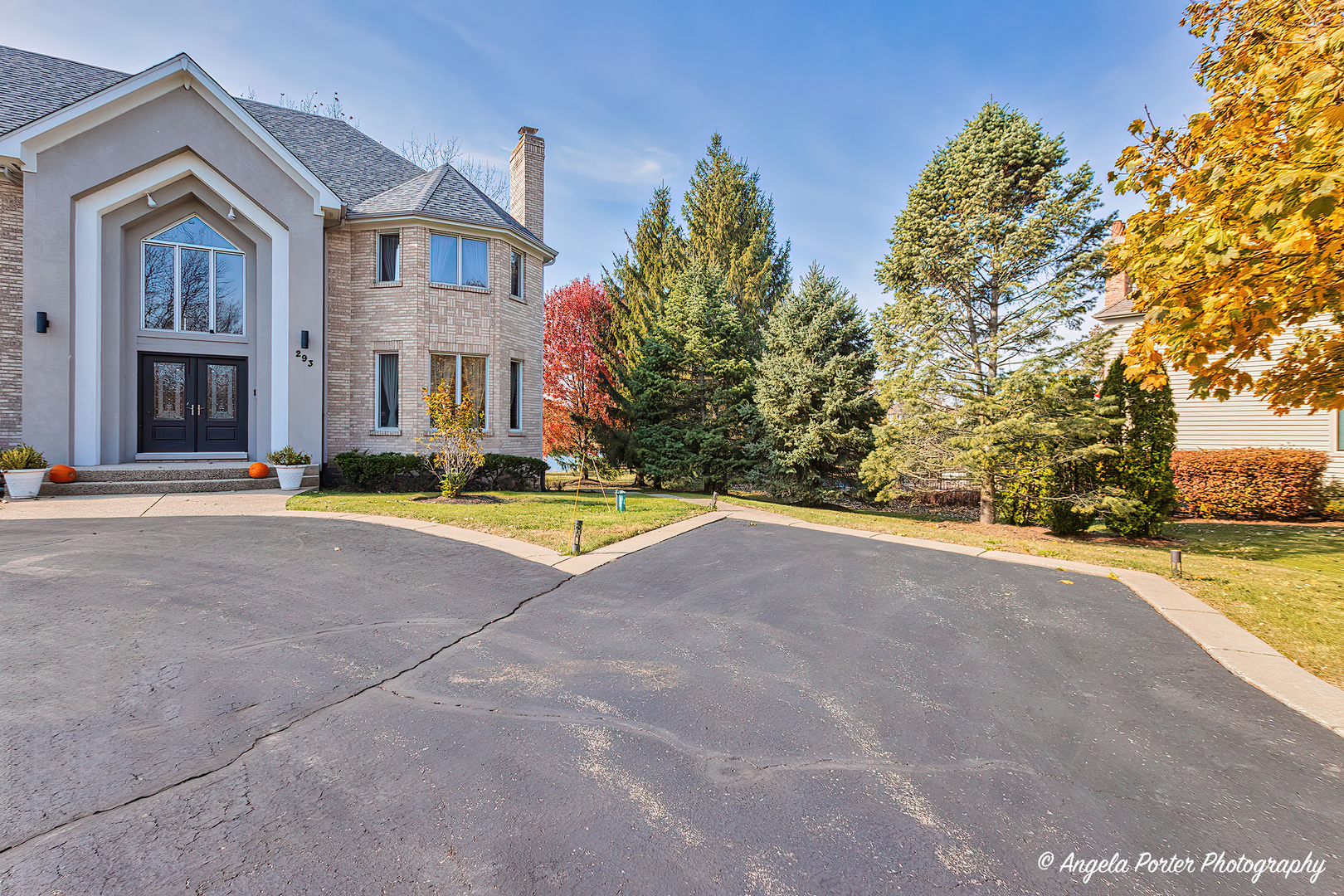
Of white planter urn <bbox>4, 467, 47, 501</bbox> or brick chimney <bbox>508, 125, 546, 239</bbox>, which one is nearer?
white planter urn <bbox>4, 467, 47, 501</bbox>

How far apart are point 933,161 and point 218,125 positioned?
16.3m

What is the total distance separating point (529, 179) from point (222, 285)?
8.96 meters

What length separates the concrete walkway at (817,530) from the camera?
399 cm

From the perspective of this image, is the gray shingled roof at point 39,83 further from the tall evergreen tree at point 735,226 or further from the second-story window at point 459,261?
the tall evergreen tree at point 735,226

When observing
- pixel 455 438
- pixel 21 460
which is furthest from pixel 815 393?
pixel 21 460

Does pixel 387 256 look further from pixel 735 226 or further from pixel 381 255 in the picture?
pixel 735 226

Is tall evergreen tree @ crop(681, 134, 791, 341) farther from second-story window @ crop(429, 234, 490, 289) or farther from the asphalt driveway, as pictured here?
the asphalt driveway

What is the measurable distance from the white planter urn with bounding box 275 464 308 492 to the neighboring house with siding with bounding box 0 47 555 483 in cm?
108

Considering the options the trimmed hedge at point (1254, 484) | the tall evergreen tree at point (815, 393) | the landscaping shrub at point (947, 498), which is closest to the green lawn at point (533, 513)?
the tall evergreen tree at point (815, 393)

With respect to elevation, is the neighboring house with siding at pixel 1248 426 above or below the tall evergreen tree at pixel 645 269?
below

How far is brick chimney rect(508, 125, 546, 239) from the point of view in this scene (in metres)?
17.8

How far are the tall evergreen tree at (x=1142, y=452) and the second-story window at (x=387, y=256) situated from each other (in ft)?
54.3

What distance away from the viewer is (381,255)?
15156 millimetres

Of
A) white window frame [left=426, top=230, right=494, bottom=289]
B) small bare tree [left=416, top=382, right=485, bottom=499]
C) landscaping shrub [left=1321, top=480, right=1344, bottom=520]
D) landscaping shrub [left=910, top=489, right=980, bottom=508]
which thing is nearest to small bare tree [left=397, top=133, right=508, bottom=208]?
white window frame [left=426, top=230, right=494, bottom=289]
